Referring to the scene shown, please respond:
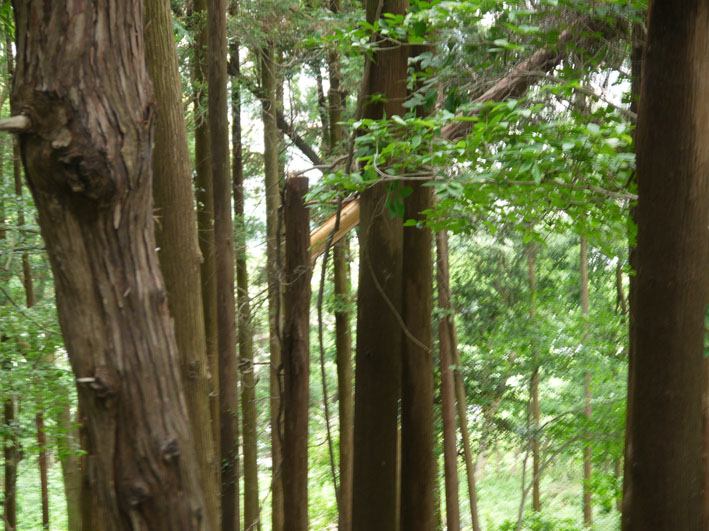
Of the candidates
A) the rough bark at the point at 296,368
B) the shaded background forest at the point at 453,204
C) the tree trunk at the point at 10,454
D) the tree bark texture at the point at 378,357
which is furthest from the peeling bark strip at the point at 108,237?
the tree trunk at the point at 10,454

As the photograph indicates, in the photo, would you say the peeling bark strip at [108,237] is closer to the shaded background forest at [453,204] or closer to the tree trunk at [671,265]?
the shaded background forest at [453,204]

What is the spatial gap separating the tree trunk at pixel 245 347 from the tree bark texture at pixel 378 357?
10.2 ft

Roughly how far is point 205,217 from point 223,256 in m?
1.46

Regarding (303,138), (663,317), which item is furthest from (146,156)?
(303,138)

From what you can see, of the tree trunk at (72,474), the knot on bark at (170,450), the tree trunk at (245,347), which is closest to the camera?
the knot on bark at (170,450)

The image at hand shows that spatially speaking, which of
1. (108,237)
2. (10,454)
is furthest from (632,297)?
(10,454)

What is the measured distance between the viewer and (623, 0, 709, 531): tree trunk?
11.7 ft

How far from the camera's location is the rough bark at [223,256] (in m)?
6.50

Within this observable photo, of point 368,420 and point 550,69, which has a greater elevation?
point 550,69

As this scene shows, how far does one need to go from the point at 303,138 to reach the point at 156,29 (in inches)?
345

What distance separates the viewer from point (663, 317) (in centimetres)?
365

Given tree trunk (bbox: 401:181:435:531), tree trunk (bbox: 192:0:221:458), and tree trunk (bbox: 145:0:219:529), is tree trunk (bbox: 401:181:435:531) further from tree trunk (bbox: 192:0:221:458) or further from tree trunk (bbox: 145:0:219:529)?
tree trunk (bbox: 145:0:219:529)

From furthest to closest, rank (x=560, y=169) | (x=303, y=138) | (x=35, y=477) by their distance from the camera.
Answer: (x=35, y=477)
(x=303, y=138)
(x=560, y=169)

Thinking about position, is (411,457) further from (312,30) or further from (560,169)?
(312,30)
